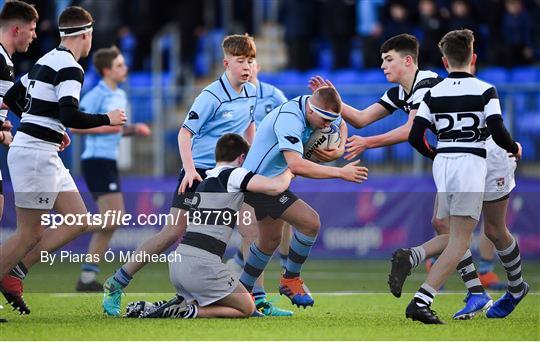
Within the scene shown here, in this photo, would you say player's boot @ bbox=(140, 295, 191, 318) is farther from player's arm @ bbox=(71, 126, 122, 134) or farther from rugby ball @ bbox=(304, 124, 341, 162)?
player's arm @ bbox=(71, 126, 122, 134)

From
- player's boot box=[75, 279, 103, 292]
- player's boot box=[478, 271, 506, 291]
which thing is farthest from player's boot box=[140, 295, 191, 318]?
player's boot box=[478, 271, 506, 291]

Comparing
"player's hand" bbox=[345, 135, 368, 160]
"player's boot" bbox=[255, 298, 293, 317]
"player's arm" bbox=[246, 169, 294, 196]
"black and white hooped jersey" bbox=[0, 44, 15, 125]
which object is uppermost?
"black and white hooped jersey" bbox=[0, 44, 15, 125]

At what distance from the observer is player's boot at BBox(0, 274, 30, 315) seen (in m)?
9.48

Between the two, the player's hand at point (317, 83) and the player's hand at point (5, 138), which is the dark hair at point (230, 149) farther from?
the player's hand at point (5, 138)

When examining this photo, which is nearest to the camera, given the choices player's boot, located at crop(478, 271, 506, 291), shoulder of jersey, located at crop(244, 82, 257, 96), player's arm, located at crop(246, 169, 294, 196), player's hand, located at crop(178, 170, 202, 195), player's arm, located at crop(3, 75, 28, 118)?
player's arm, located at crop(246, 169, 294, 196)

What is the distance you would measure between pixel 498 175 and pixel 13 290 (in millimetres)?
4208

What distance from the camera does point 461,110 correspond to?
9.02 m

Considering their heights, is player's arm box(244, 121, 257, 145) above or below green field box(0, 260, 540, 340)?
above

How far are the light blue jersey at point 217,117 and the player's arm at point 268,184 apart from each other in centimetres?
125

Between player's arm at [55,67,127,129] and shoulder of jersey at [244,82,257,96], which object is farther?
shoulder of jersey at [244,82,257,96]

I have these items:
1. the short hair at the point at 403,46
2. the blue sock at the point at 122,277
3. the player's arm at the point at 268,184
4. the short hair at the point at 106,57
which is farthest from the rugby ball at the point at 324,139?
the short hair at the point at 106,57

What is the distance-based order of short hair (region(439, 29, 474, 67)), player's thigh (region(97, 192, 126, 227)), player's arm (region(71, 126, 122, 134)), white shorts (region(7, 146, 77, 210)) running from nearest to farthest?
short hair (region(439, 29, 474, 67)) → white shorts (region(7, 146, 77, 210)) → player's arm (region(71, 126, 122, 134)) → player's thigh (region(97, 192, 126, 227))

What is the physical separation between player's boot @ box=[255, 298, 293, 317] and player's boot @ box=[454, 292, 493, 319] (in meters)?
1.43

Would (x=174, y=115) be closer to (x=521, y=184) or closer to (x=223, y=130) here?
(x=521, y=184)
